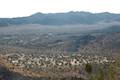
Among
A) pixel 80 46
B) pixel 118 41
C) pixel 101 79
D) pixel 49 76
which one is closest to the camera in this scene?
pixel 101 79

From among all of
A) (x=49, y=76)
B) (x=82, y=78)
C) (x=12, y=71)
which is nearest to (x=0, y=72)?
(x=12, y=71)

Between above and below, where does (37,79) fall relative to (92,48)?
above

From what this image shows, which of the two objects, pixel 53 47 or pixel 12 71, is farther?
pixel 53 47

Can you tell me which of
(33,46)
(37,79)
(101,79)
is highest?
(101,79)

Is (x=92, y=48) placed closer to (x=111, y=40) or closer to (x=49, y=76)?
(x=111, y=40)

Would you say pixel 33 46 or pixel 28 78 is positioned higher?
pixel 28 78

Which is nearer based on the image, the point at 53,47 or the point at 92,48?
the point at 92,48

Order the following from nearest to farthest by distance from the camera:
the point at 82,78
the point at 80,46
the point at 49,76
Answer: the point at 82,78 < the point at 49,76 < the point at 80,46

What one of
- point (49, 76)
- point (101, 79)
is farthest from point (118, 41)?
point (101, 79)

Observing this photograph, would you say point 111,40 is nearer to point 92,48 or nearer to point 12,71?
point 92,48
